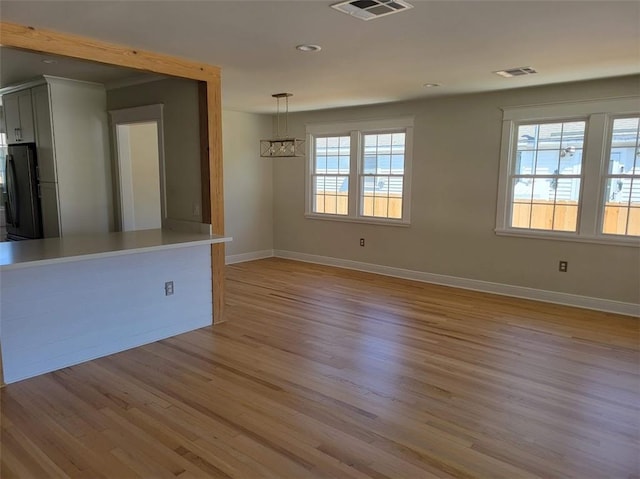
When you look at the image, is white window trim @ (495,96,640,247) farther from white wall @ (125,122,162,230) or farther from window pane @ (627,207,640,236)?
white wall @ (125,122,162,230)

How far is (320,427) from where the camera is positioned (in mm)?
2525

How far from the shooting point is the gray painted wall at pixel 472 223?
477cm

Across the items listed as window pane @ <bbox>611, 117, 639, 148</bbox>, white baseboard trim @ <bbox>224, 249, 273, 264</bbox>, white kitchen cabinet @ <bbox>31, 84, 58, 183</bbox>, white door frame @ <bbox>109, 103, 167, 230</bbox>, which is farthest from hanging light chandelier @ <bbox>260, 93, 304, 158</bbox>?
window pane @ <bbox>611, 117, 639, 148</bbox>

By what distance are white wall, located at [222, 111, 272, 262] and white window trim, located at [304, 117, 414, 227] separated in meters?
0.80

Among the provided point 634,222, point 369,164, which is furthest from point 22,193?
point 634,222

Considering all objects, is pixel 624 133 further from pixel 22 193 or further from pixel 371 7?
pixel 22 193

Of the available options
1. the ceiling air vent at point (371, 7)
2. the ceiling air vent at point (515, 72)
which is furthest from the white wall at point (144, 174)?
the ceiling air vent at point (515, 72)

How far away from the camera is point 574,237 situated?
4.91 meters

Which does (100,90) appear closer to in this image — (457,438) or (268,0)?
(268,0)

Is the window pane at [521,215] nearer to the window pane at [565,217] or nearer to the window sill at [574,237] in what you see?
the window sill at [574,237]

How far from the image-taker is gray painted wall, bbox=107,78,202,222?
13.7 ft

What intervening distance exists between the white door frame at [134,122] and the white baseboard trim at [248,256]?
7.09 feet

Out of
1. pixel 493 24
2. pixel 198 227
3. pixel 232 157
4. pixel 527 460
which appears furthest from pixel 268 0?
pixel 232 157

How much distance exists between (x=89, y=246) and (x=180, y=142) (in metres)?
1.40
